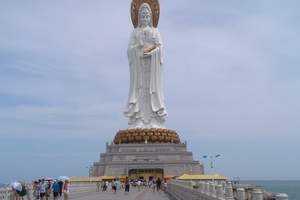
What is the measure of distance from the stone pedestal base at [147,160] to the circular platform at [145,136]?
0.83 metres

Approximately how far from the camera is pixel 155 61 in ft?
168

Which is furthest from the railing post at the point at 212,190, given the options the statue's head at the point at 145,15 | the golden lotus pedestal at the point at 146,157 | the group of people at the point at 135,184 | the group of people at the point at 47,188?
the statue's head at the point at 145,15

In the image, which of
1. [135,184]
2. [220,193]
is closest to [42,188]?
[220,193]

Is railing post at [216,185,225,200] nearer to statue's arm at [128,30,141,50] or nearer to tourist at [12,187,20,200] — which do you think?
tourist at [12,187,20,200]

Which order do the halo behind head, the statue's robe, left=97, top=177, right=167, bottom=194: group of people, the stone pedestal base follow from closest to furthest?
left=97, top=177, right=167, bottom=194: group of people
the stone pedestal base
the statue's robe
the halo behind head

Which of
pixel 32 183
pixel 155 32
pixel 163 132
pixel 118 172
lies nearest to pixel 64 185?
pixel 32 183

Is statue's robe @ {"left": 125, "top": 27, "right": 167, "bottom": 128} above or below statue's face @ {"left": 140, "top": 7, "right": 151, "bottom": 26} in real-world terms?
below

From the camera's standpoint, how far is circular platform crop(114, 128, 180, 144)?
48.6 metres

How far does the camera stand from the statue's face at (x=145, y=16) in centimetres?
5128

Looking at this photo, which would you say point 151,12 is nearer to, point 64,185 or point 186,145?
point 186,145

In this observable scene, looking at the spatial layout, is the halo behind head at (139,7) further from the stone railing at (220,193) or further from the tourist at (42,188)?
the stone railing at (220,193)

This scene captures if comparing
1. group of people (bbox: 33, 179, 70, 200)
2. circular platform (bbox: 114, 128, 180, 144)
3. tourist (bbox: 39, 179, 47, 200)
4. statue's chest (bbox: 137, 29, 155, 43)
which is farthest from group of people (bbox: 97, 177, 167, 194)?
statue's chest (bbox: 137, 29, 155, 43)

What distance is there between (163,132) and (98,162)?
6.27 m

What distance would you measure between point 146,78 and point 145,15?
5.80 meters
